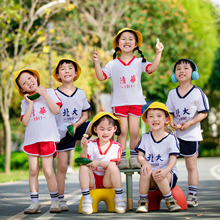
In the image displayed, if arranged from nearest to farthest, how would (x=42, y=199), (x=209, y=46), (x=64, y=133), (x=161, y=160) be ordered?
1. (x=161, y=160)
2. (x=64, y=133)
3. (x=42, y=199)
4. (x=209, y=46)

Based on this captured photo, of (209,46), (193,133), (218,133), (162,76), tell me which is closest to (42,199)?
(193,133)

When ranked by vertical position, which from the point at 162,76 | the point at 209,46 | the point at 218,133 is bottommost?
the point at 218,133

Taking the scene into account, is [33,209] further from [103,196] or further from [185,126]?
[185,126]

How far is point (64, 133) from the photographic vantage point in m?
7.42

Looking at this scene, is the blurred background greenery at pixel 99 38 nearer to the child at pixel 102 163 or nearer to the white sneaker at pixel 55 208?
the white sneaker at pixel 55 208

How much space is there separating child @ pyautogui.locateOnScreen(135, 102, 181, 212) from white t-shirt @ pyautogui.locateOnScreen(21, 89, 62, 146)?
115 cm

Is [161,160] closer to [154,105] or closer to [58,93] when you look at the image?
[154,105]

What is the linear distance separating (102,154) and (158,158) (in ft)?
2.40

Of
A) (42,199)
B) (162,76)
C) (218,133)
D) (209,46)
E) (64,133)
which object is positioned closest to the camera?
(64,133)

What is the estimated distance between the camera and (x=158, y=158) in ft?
22.7

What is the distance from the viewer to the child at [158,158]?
6.70 metres

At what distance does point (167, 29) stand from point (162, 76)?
305 cm

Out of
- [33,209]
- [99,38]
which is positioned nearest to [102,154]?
[33,209]

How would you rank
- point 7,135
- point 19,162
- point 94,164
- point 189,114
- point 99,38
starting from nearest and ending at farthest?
point 94,164 < point 189,114 < point 7,135 < point 19,162 < point 99,38
